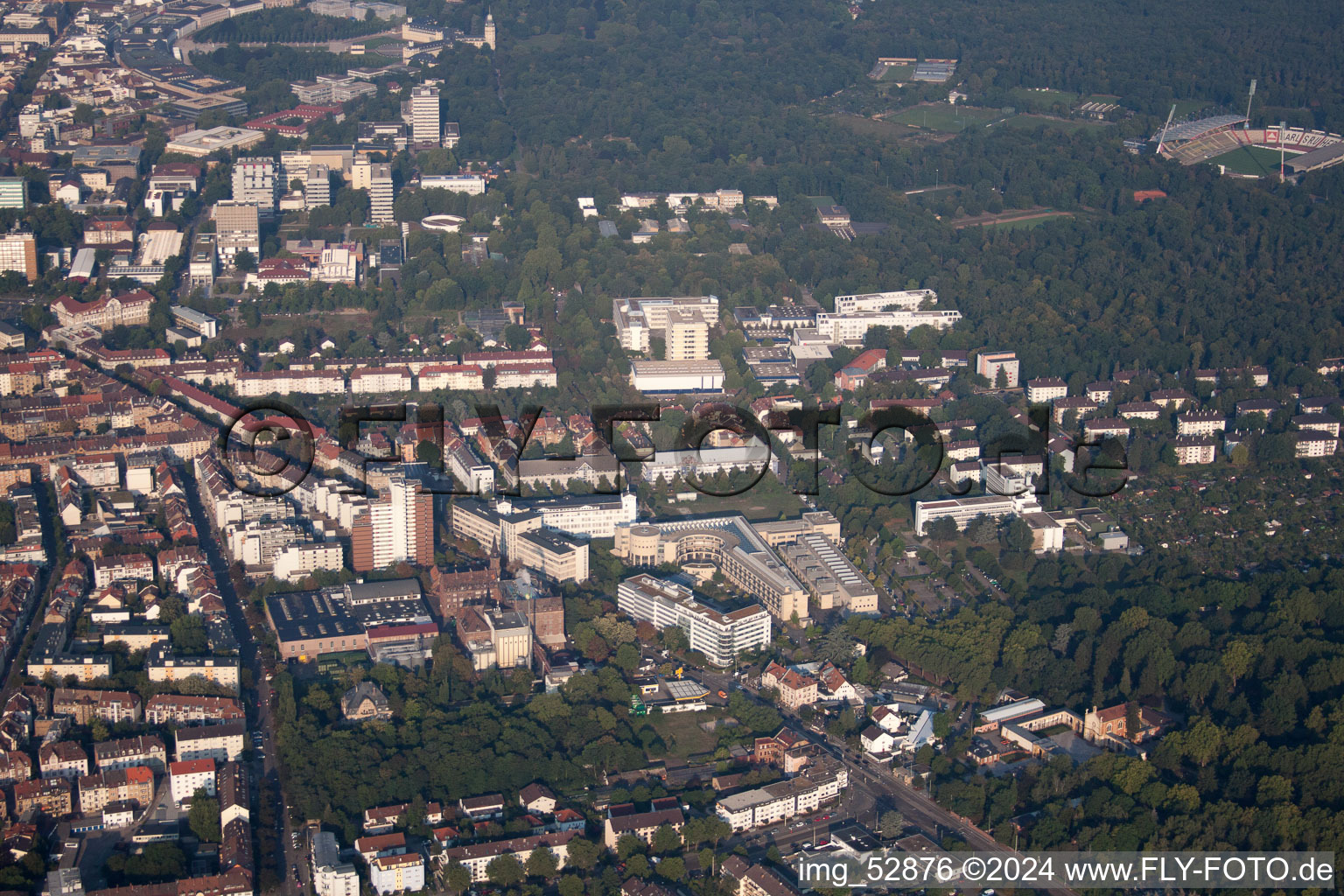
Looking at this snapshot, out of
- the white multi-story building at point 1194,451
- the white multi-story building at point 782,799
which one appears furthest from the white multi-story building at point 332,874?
the white multi-story building at point 1194,451

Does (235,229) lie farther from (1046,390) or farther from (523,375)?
(1046,390)

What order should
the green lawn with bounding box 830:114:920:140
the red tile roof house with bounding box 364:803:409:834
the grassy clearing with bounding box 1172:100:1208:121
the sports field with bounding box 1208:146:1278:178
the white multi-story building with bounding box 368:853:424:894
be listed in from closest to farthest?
1. the white multi-story building with bounding box 368:853:424:894
2. the red tile roof house with bounding box 364:803:409:834
3. the sports field with bounding box 1208:146:1278:178
4. the green lawn with bounding box 830:114:920:140
5. the grassy clearing with bounding box 1172:100:1208:121

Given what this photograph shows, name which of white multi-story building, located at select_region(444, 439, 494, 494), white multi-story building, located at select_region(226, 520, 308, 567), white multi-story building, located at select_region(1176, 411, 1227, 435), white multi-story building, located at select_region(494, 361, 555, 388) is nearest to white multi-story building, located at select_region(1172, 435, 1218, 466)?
white multi-story building, located at select_region(1176, 411, 1227, 435)

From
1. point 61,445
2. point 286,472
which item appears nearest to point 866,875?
point 286,472

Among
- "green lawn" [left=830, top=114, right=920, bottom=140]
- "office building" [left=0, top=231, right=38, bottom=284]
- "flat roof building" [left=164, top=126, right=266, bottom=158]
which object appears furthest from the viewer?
"green lawn" [left=830, top=114, right=920, bottom=140]

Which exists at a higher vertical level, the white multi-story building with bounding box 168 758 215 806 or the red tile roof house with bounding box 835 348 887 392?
the red tile roof house with bounding box 835 348 887 392

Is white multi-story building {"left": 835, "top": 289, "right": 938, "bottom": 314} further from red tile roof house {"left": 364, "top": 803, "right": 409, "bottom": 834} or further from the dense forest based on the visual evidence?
the dense forest

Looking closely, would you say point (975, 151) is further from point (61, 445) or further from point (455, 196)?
point (61, 445)
